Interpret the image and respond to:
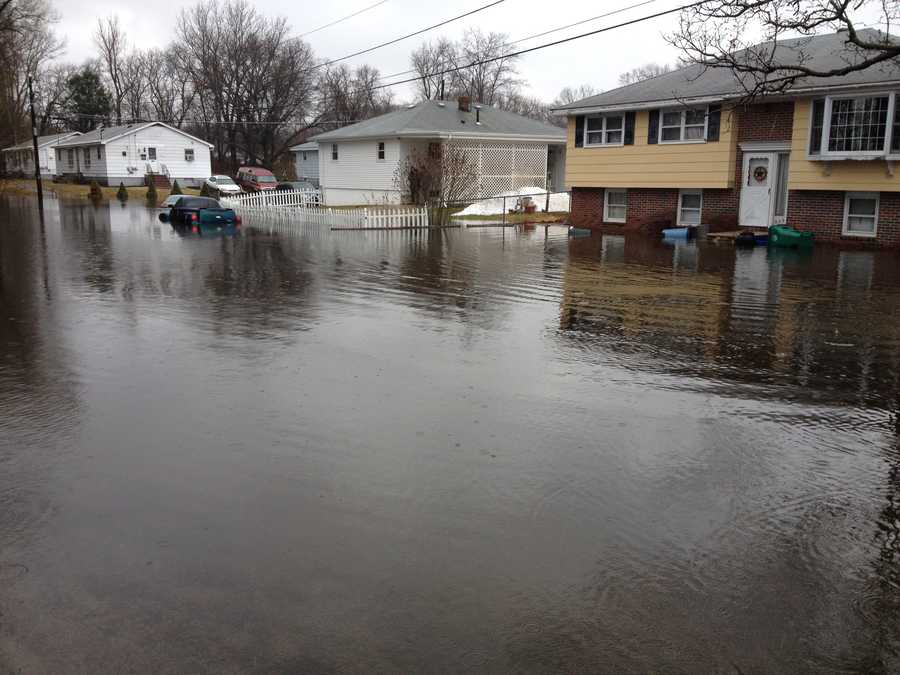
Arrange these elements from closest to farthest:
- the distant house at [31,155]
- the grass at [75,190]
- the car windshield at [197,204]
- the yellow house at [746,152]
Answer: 1. the yellow house at [746,152]
2. the car windshield at [197,204]
3. the grass at [75,190]
4. the distant house at [31,155]

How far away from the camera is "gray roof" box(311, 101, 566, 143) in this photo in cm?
4312

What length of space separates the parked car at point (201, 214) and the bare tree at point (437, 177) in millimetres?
8324

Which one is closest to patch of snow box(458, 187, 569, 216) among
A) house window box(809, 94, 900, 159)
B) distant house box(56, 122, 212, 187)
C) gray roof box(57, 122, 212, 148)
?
house window box(809, 94, 900, 159)

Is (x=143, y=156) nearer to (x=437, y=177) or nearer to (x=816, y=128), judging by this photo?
(x=437, y=177)

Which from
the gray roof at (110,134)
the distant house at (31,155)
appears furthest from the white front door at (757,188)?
the distant house at (31,155)

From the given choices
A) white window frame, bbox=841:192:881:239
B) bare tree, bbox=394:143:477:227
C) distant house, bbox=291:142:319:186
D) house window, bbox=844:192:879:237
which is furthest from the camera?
distant house, bbox=291:142:319:186

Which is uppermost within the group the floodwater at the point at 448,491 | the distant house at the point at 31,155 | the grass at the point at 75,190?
the distant house at the point at 31,155

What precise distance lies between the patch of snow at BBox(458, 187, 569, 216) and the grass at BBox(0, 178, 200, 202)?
27980mm

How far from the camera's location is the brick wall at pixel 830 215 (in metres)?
24.3

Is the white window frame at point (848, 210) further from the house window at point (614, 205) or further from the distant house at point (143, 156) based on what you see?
the distant house at point (143, 156)

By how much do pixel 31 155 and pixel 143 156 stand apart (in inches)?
739

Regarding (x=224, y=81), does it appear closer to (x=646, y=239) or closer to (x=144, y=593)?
(x=646, y=239)

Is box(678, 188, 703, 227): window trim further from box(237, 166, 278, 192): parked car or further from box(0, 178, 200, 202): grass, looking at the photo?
box(0, 178, 200, 202): grass

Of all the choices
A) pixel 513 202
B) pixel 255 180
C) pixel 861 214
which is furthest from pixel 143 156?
pixel 861 214
